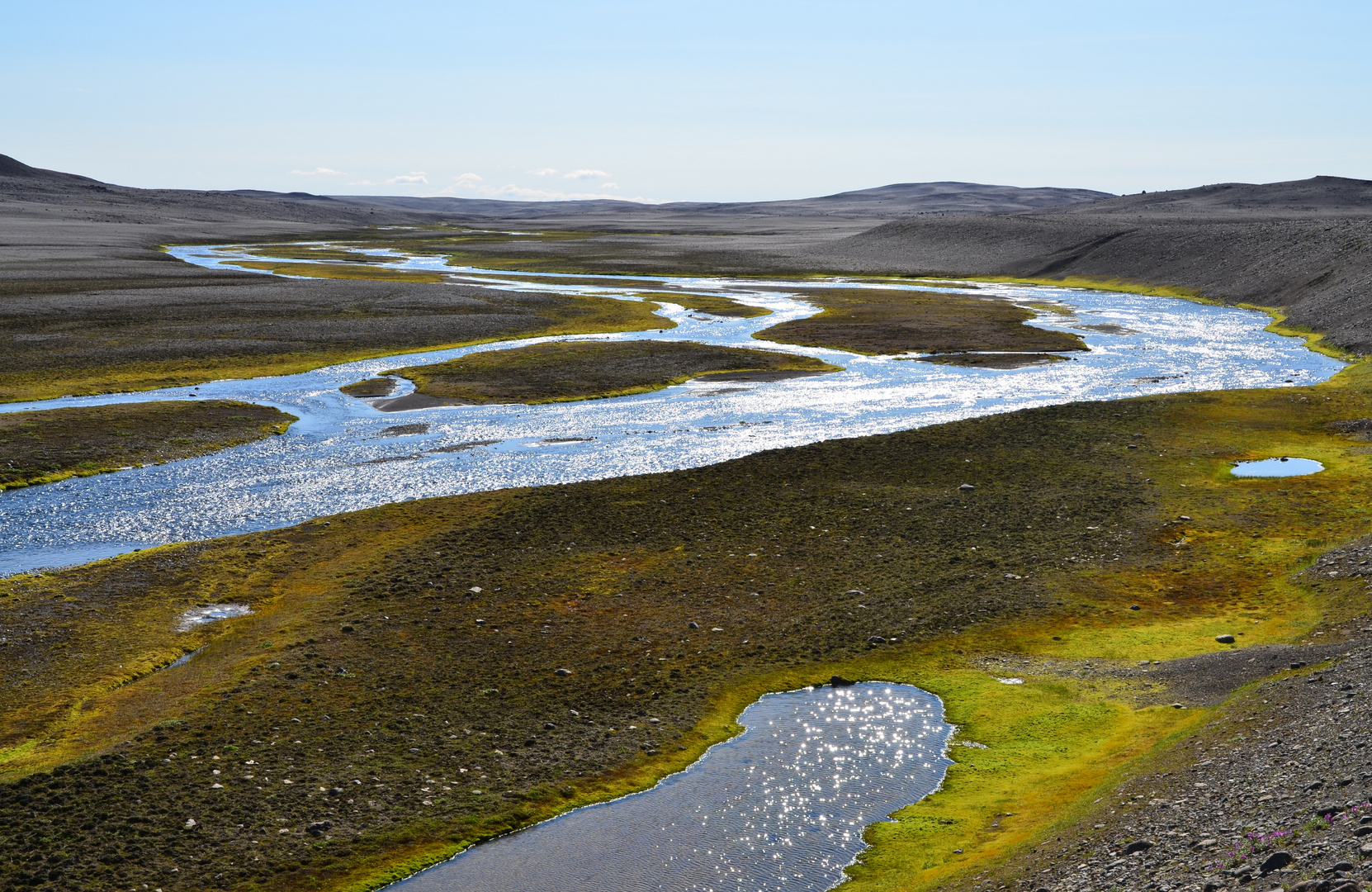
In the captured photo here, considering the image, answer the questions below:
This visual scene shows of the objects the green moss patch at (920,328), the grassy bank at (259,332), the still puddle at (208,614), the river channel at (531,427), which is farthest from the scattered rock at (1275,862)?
the green moss patch at (920,328)

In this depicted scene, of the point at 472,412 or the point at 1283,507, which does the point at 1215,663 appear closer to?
the point at 1283,507

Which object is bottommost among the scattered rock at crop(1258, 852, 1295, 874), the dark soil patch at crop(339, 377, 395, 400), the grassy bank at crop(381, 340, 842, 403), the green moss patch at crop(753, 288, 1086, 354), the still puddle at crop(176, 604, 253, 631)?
the still puddle at crop(176, 604, 253, 631)

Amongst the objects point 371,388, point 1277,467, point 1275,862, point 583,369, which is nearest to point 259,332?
point 371,388

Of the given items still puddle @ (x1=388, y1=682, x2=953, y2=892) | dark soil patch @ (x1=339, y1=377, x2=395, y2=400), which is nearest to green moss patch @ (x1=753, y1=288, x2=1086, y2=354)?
dark soil patch @ (x1=339, y1=377, x2=395, y2=400)

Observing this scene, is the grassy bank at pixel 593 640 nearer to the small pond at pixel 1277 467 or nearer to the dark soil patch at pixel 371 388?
the small pond at pixel 1277 467

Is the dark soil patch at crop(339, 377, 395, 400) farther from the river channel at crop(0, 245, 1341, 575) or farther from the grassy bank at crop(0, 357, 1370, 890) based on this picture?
the grassy bank at crop(0, 357, 1370, 890)
